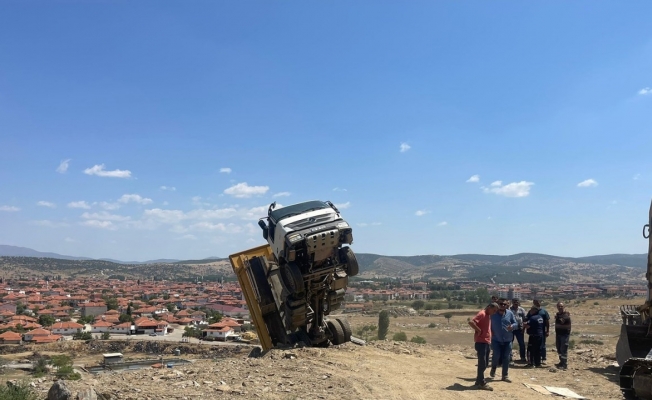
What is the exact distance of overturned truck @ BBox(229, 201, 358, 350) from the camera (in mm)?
12930

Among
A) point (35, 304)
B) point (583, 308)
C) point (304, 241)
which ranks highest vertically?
point (304, 241)

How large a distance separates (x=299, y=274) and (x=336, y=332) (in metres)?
3.09

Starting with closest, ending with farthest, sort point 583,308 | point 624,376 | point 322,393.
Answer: point 624,376 → point 322,393 → point 583,308

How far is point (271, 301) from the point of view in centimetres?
1462

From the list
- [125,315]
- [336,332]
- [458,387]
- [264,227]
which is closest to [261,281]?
[264,227]

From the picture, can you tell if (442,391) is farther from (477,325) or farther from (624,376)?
(624,376)

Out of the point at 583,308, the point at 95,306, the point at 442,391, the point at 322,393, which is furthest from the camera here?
the point at 95,306

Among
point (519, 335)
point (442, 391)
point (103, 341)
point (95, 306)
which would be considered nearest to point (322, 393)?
point (442, 391)

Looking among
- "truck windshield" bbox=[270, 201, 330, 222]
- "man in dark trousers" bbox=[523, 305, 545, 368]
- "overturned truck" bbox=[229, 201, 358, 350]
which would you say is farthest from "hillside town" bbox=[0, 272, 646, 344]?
"truck windshield" bbox=[270, 201, 330, 222]

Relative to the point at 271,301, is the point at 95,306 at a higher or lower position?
lower

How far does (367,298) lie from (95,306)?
53049 mm

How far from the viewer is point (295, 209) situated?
44.8ft

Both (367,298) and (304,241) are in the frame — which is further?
(367,298)

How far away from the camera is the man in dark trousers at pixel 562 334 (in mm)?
12891
